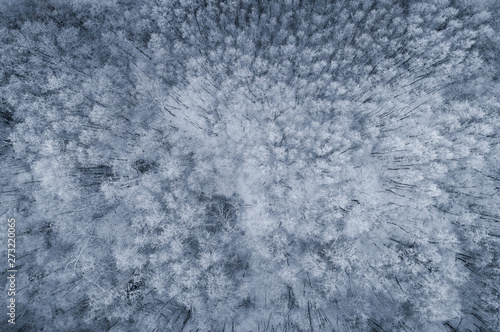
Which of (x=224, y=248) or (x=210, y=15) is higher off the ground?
(x=210, y=15)

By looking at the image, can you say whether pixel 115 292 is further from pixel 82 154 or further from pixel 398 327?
pixel 398 327

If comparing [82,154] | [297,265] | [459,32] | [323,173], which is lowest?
[297,265]

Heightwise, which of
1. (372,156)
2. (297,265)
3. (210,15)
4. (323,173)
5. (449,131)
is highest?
(210,15)

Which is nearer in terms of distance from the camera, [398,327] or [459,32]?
[398,327]

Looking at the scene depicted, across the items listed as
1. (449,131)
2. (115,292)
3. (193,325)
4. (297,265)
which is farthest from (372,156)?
(115,292)

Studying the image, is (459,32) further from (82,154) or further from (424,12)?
(82,154)

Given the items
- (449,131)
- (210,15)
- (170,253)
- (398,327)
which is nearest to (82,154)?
(170,253)
